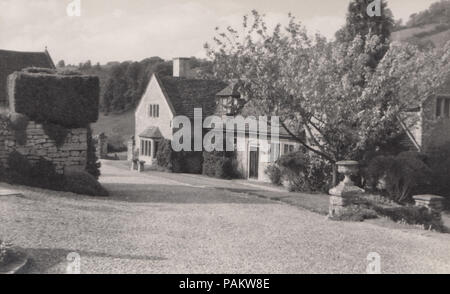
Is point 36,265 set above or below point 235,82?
below

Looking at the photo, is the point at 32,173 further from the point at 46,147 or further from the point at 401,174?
the point at 401,174

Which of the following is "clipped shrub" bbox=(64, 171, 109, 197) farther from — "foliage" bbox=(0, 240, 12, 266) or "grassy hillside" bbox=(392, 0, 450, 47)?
"grassy hillside" bbox=(392, 0, 450, 47)

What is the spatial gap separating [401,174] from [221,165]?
12.3 meters

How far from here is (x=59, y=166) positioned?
19531 mm

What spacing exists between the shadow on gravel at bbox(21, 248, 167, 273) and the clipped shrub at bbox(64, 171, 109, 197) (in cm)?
897

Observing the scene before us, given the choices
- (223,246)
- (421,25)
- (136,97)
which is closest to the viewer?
(223,246)

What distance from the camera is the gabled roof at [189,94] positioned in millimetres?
36938

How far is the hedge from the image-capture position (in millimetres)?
19031

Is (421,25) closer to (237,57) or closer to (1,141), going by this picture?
A: (237,57)

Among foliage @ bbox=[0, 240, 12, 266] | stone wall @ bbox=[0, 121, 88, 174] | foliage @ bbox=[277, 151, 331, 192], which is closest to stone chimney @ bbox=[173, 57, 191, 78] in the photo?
foliage @ bbox=[277, 151, 331, 192]

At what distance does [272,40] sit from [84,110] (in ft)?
26.5

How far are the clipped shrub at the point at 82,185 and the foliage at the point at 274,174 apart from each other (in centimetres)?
1219

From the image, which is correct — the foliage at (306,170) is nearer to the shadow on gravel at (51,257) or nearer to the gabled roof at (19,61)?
the shadow on gravel at (51,257)
